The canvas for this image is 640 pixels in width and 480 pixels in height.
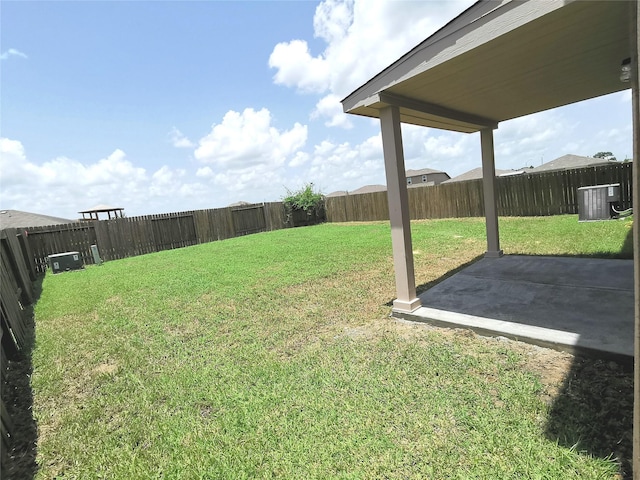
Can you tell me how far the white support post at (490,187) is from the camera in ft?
18.9

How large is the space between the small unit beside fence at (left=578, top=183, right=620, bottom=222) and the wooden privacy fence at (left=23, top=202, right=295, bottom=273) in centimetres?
1480

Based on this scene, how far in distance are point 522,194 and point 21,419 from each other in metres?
14.7

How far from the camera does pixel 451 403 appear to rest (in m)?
2.23

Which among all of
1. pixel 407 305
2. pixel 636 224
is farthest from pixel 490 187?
pixel 636 224

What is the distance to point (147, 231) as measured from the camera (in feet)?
47.3

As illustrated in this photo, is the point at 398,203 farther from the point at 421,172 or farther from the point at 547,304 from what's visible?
the point at 421,172

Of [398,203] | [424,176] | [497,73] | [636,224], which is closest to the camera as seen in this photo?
[636,224]

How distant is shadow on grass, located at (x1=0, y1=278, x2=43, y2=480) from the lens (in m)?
2.10

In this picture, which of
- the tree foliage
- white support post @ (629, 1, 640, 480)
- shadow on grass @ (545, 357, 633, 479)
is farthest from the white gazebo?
the tree foliage

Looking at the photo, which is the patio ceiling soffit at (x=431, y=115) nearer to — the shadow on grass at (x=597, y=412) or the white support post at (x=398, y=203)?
the white support post at (x=398, y=203)

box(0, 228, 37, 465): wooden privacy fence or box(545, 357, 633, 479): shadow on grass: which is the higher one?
box(0, 228, 37, 465): wooden privacy fence

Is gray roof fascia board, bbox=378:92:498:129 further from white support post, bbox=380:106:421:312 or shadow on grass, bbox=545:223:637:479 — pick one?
shadow on grass, bbox=545:223:637:479

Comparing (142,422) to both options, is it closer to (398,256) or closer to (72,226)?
(398,256)

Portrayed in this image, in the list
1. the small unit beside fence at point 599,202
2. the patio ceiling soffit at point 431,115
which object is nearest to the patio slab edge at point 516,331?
the patio ceiling soffit at point 431,115
